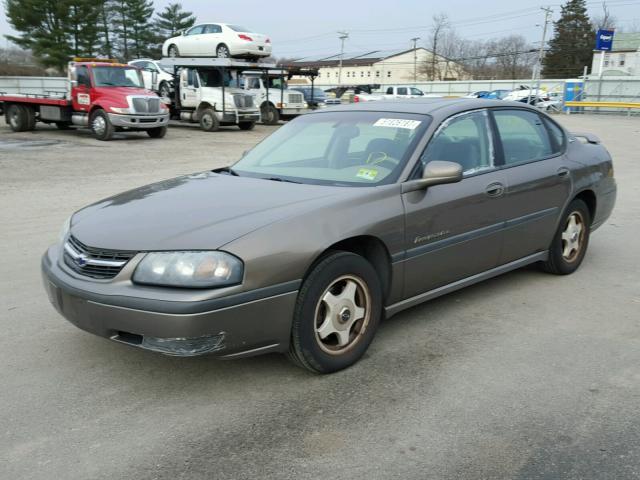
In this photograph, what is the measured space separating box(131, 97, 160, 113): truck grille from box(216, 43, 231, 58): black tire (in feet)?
17.7

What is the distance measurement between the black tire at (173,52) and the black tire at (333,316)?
23953 mm

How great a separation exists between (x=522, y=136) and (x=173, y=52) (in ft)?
75.7

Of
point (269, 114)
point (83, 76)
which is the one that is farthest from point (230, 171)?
point (269, 114)

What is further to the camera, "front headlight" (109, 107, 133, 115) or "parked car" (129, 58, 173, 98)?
"parked car" (129, 58, 173, 98)

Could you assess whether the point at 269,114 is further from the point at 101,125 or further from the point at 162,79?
the point at 101,125

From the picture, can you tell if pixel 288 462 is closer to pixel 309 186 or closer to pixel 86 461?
pixel 86 461

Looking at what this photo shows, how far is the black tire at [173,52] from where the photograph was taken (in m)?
25.4

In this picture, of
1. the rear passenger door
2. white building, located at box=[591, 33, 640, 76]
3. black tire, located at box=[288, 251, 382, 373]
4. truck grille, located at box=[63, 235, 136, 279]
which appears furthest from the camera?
white building, located at box=[591, 33, 640, 76]

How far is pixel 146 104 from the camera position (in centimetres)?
1914

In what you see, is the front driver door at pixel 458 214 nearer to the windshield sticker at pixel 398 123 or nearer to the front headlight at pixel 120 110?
the windshield sticker at pixel 398 123

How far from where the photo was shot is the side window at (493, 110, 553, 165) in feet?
15.6

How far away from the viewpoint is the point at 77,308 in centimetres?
320

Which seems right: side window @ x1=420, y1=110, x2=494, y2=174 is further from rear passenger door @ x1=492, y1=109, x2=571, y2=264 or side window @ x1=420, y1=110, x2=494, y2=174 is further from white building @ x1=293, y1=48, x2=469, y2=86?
white building @ x1=293, y1=48, x2=469, y2=86

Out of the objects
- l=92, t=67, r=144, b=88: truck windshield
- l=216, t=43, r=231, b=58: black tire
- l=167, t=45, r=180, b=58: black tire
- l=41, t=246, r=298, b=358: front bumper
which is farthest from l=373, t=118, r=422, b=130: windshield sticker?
l=167, t=45, r=180, b=58: black tire
